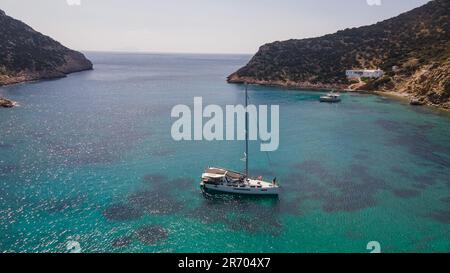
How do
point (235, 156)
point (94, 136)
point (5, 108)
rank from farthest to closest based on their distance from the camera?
point (5, 108), point (94, 136), point (235, 156)

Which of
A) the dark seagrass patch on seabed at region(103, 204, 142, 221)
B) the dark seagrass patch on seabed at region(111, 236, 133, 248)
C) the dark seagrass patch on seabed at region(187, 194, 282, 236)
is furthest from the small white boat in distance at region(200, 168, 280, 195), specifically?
the dark seagrass patch on seabed at region(111, 236, 133, 248)

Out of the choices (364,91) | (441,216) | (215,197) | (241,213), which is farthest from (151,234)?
(364,91)

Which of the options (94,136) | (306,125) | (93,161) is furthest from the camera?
(306,125)

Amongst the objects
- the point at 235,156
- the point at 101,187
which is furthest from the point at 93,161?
the point at 235,156

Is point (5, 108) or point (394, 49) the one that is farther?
point (394, 49)

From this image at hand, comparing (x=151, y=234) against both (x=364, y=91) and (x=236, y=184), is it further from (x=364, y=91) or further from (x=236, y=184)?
(x=364, y=91)

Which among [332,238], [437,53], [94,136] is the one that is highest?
[437,53]

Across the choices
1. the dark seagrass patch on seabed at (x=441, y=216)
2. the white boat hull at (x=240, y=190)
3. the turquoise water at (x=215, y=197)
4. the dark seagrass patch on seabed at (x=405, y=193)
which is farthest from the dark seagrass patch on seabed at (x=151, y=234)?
the dark seagrass patch on seabed at (x=405, y=193)

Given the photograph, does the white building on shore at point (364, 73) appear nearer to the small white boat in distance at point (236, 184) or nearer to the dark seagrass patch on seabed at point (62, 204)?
the small white boat in distance at point (236, 184)

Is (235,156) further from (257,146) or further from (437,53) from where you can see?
(437,53)
